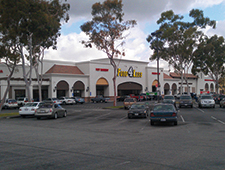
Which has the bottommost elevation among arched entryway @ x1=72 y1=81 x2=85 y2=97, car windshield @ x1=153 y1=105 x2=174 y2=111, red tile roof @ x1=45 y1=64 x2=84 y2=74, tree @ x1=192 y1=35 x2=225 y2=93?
car windshield @ x1=153 y1=105 x2=174 y2=111

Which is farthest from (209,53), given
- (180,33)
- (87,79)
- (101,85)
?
(87,79)

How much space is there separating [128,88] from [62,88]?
21177mm

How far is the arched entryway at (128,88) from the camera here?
229ft

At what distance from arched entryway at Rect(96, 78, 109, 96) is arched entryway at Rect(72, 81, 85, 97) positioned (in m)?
4.44

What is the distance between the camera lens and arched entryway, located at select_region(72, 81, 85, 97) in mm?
59000

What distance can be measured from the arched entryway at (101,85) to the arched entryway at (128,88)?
4086 millimetres

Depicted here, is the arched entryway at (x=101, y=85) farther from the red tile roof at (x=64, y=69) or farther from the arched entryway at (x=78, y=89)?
the red tile roof at (x=64, y=69)

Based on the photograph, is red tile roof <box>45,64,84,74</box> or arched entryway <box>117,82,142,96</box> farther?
arched entryway <box>117,82,142,96</box>

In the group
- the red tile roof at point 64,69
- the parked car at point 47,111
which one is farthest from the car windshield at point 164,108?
the red tile roof at point 64,69

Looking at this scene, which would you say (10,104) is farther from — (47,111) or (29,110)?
(47,111)

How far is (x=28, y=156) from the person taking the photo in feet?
28.4

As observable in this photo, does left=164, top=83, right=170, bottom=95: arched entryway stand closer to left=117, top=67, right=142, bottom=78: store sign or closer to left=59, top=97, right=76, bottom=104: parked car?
left=117, top=67, right=142, bottom=78: store sign

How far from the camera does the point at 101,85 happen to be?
66.0 metres

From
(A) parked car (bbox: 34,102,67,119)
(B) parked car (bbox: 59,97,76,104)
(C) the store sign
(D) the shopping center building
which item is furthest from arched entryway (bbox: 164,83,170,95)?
(A) parked car (bbox: 34,102,67,119)
